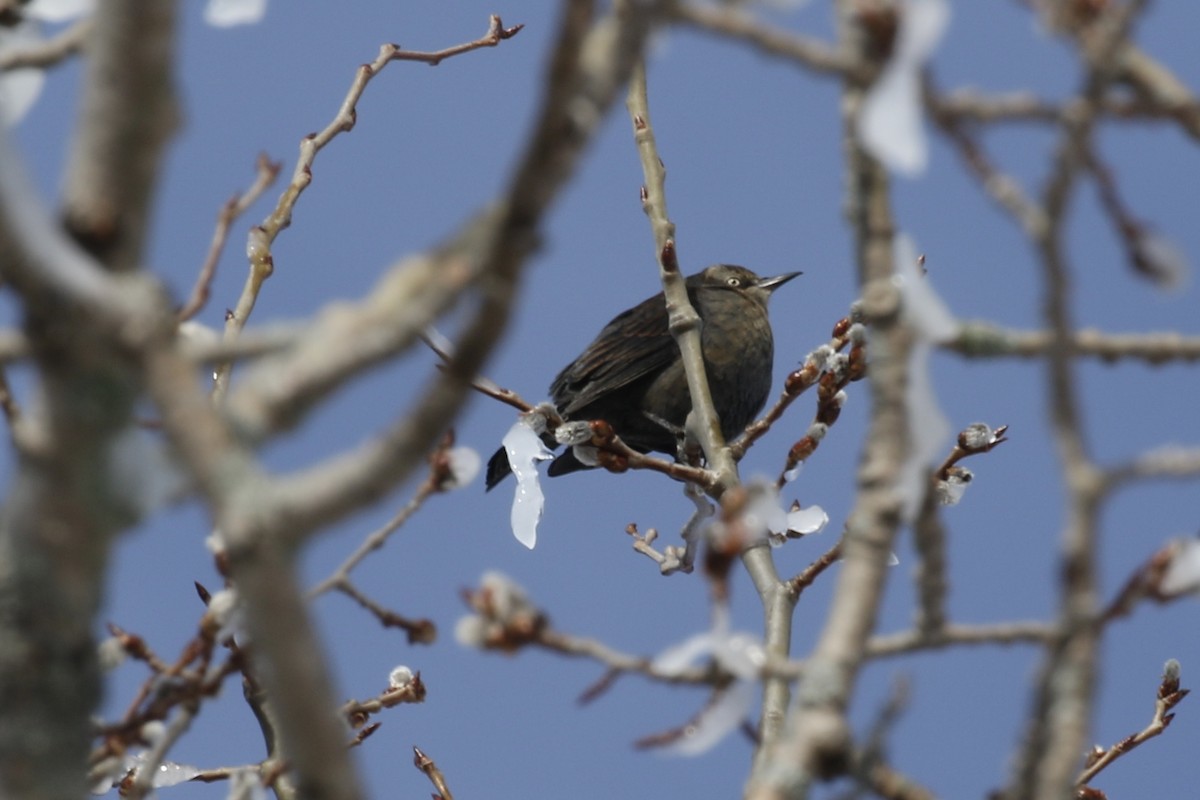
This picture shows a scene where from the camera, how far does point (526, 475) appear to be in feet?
14.1

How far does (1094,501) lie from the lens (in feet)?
4.82

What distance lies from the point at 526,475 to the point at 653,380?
2.86 m

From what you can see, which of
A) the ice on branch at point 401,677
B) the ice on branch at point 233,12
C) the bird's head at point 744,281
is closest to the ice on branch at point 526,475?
the ice on branch at point 401,677

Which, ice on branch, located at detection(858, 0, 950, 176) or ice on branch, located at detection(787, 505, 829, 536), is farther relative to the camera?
ice on branch, located at detection(787, 505, 829, 536)

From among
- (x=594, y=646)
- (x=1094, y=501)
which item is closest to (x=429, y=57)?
(x=594, y=646)

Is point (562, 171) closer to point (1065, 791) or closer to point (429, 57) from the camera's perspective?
point (1065, 791)

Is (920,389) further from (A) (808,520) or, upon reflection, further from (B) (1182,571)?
(A) (808,520)

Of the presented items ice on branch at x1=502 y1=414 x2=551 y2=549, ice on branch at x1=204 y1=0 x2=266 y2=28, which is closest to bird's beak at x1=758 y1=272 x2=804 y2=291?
ice on branch at x1=502 y1=414 x2=551 y2=549

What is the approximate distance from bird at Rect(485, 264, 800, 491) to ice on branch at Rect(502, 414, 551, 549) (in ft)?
7.49

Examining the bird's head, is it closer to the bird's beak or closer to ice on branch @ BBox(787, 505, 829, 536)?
the bird's beak

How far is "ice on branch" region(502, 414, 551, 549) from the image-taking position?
414 centimetres

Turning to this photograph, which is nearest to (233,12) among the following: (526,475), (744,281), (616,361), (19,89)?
(19,89)

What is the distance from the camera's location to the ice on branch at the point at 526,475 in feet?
13.6

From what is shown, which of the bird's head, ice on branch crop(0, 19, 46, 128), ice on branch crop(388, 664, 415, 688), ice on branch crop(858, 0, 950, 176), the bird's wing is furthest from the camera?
the bird's head
